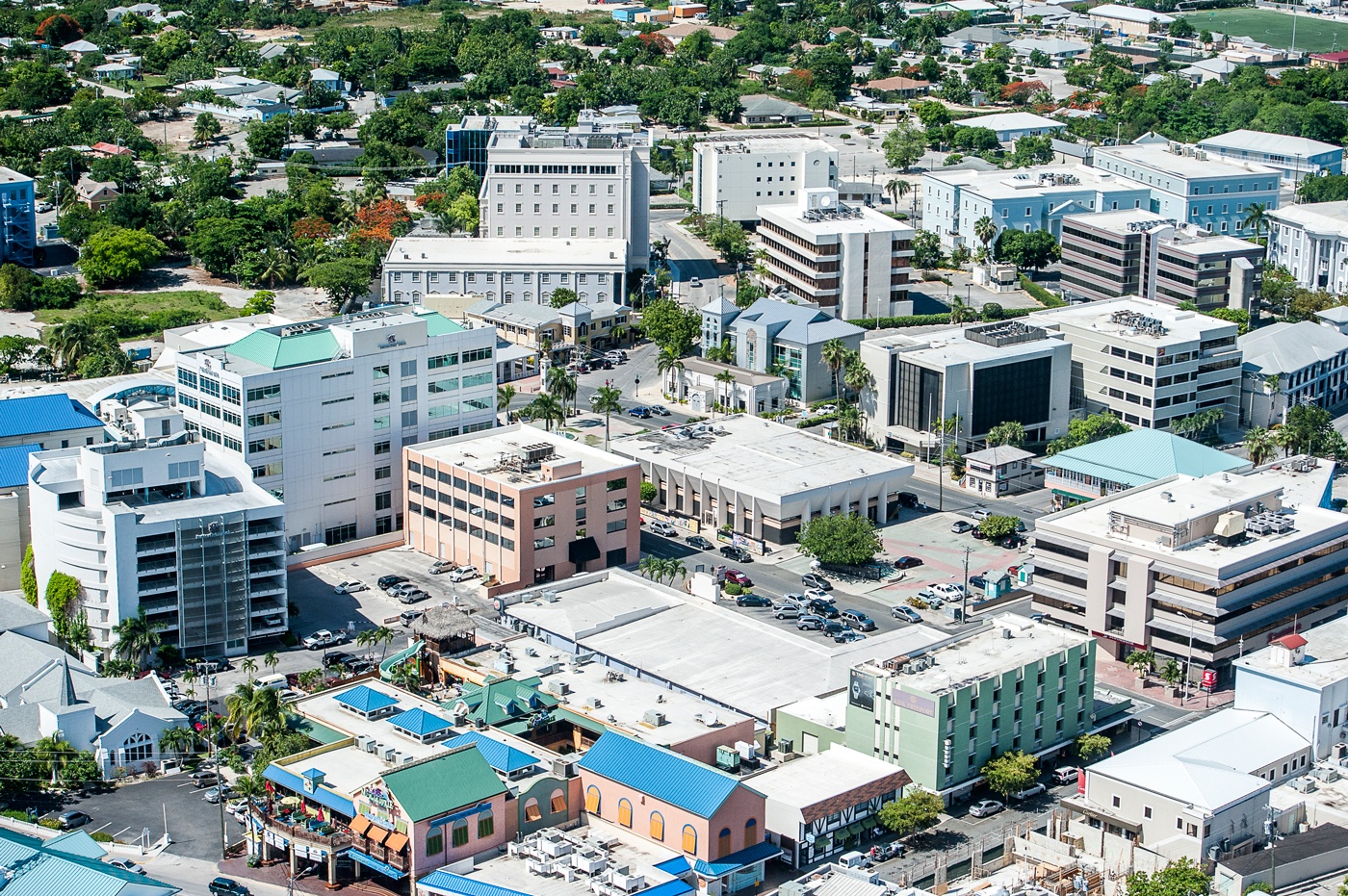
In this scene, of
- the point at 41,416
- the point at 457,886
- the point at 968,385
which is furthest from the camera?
the point at 968,385

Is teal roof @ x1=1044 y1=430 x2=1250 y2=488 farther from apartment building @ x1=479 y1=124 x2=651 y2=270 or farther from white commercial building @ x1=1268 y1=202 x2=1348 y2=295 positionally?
white commercial building @ x1=1268 y1=202 x2=1348 y2=295

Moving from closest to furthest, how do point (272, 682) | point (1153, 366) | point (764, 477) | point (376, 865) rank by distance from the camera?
1. point (376, 865)
2. point (272, 682)
3. point (764, 477)
4. point (1153, 366)

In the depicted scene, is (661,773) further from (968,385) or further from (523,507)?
(968,385)

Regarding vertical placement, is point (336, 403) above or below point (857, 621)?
above

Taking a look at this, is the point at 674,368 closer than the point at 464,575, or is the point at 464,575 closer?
the point at 464,575

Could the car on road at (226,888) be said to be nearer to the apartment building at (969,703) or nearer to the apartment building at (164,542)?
the apartment building at (164,542)

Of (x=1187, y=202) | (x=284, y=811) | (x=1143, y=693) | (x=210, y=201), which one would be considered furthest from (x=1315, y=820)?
(x=210, y=201)

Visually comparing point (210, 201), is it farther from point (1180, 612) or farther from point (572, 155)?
point (1180, 612)

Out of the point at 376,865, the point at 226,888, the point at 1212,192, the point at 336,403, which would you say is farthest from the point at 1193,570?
the point at 1212,192
